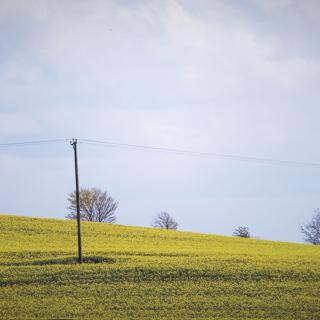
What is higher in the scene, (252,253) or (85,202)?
(85,202)

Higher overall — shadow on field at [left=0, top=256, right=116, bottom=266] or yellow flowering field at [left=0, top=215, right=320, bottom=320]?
shadow on field at [left=0, top=256, right=116, bottom=266]

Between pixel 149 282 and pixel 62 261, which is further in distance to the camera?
pixel 62 261

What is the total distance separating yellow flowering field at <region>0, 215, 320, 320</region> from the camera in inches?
1217

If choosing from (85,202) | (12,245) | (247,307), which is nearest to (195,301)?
(247,307)

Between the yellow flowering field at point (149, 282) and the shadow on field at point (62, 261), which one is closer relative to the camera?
the yellow flowering field at point (149, 282)

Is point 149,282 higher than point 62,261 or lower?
lower

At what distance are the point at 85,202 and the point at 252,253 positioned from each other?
74.3m

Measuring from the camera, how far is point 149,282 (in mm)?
37438

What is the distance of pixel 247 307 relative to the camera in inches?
1241

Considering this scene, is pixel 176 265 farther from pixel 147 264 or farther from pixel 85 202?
pixel 85 202

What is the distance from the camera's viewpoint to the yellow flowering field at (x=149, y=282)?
30.9 meters

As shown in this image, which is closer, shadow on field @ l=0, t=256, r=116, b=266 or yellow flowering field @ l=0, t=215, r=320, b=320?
yellow flowering field @ l=0, t=215, r=320, b=320

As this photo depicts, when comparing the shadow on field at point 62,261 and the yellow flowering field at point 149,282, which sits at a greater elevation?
the shadow on field at point 62,261

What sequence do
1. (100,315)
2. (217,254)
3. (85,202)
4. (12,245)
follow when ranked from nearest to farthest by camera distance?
(100,315) < (217,254) < (12,245) < (85,202)
